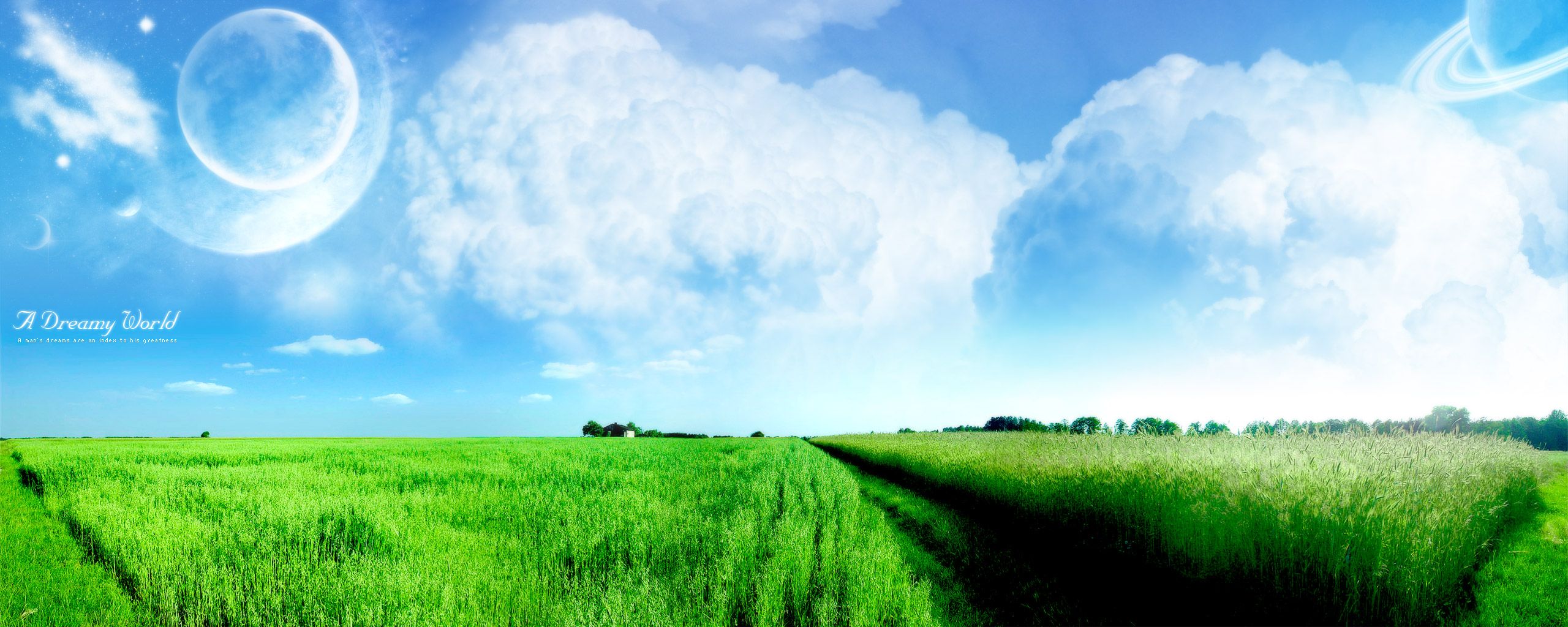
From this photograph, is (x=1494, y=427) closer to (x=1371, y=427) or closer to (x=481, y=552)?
(x=1371, y=427)

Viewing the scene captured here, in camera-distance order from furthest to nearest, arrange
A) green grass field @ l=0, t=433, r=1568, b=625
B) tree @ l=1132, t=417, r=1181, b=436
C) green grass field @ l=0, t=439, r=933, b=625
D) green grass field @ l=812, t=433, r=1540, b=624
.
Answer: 1. tree @ l=1132, t=417, r=1181, b=436
2. green grass field @ l=812, t=433, r=1540, b=624
3. green grass field @ l=0, t=433, r=1568, b=625
4. green grass field @ l=0, t=439, r=933, b=625

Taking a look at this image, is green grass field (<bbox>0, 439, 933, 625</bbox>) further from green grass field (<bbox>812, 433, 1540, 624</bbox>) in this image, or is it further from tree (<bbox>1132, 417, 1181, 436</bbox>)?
tree (<bbox>1132, 417, 1181, 436</bbox>)

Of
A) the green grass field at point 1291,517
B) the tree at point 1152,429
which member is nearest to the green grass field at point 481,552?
the green grass field at point 1291,517

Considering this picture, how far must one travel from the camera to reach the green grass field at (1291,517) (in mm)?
5164

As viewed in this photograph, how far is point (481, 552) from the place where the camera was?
632 cm

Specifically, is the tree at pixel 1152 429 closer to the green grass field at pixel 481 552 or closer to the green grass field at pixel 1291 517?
the green grass field at pixel 1291 517

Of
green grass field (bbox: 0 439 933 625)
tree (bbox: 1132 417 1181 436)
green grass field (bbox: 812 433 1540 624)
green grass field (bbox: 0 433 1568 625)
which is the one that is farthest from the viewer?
tree (bbox: 1132 417 1181 436)

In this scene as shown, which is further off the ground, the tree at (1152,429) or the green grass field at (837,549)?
the tree at (1152,429)

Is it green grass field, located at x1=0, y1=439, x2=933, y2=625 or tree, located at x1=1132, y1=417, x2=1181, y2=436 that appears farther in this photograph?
tree, located at x1=1132, y1=417, x2=1181, y2=436

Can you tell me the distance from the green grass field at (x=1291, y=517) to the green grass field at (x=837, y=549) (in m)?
0.03

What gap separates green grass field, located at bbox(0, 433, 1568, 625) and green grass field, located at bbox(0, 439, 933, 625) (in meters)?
0.04

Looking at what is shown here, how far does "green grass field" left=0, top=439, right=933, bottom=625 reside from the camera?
4672 mm

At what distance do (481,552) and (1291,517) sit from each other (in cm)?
851

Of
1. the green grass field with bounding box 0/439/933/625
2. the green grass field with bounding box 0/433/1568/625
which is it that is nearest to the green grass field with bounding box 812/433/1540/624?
the green grass field with bounding box 0/433/1568/625
